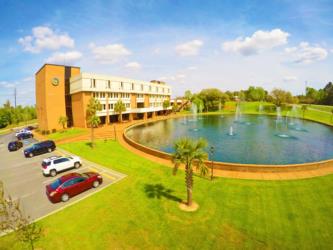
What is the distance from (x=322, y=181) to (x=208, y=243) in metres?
Result: 13.5

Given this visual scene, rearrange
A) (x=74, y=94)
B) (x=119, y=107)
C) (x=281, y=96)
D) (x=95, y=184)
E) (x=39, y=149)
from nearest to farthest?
1. (x=95, y=184)
2. (x=39, y=149)
3. (x=74, y=94)
4. (x=119, y=107)
5. (x=281, y=96)

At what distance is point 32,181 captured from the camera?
19.9 metres

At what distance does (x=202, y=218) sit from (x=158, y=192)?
15.5 feet

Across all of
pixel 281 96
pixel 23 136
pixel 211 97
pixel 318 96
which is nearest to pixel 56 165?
pixel 23 136

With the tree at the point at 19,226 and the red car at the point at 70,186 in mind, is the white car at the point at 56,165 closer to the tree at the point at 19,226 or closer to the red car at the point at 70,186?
the red car at the point at 70,186

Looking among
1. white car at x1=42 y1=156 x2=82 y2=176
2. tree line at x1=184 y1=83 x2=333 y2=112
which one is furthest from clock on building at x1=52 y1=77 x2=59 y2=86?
tree line at x1=184 y1=83 x2=333 y2=112

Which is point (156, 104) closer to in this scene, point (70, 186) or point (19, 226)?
point (70, 186)

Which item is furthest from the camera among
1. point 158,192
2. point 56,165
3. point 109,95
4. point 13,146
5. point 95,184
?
point 109,95

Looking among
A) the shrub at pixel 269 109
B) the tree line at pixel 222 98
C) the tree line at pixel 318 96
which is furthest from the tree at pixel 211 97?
the tree line at pixel 318 96

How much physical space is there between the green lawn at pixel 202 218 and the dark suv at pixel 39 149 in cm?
1921

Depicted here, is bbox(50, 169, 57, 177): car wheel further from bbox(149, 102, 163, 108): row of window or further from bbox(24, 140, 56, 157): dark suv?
bbox(149, 102, 163, 108): row of window

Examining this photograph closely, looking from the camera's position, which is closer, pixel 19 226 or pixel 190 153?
pixel 19 226

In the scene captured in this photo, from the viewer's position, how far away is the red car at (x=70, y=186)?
15.2 m

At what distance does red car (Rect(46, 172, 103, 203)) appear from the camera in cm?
1523
